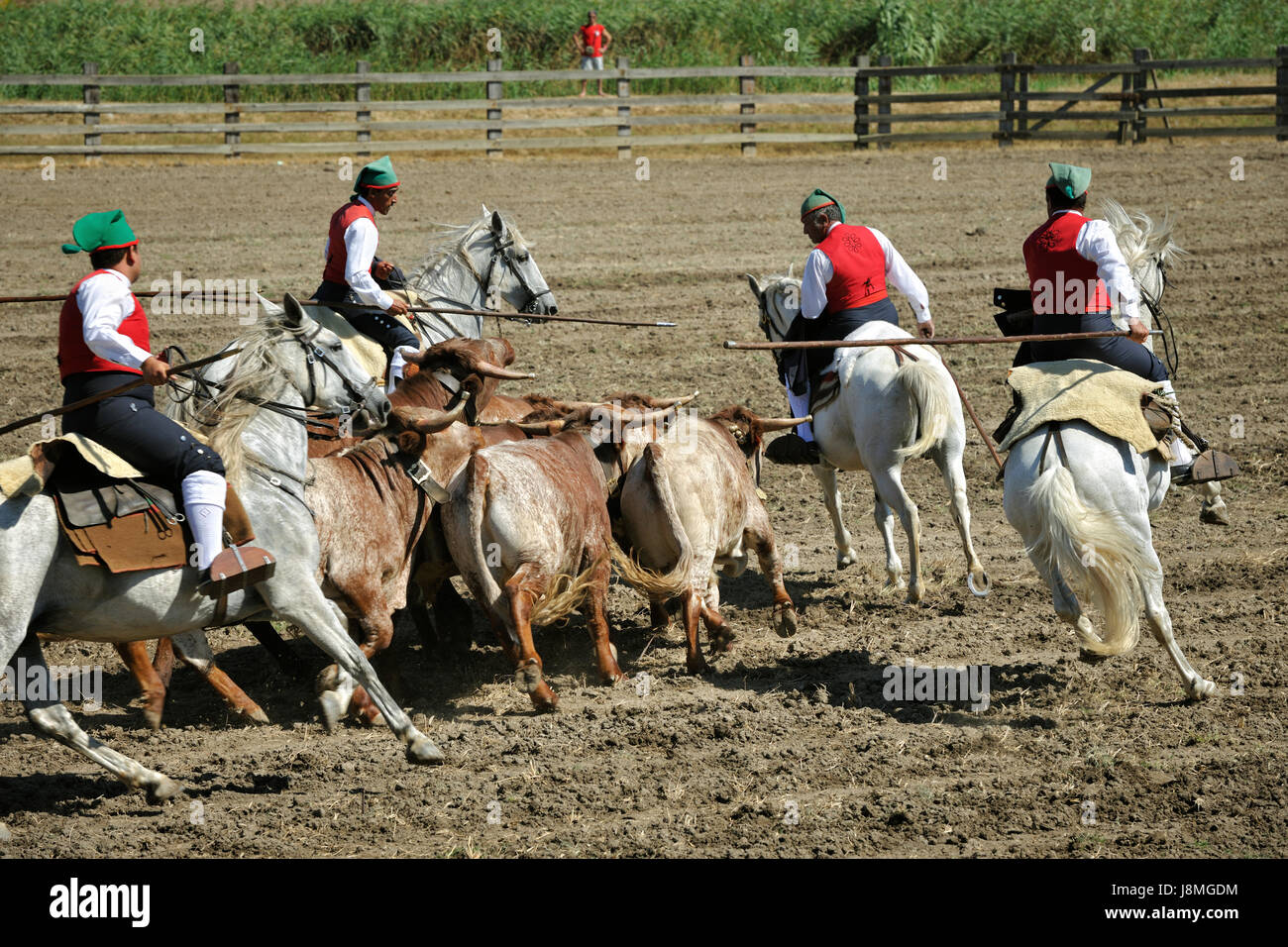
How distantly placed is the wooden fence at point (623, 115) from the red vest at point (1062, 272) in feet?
55.6

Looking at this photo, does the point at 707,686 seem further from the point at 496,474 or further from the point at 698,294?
the point at 698,294

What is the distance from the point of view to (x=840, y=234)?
843cm

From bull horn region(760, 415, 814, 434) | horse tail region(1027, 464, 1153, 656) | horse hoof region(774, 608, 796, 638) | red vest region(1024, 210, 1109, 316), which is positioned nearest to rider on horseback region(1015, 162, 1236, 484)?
red vest region(1024, 210, 1109, 316)

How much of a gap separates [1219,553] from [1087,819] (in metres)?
3.85

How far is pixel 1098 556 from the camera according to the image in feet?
20.1

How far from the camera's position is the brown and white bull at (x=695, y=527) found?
274 inches

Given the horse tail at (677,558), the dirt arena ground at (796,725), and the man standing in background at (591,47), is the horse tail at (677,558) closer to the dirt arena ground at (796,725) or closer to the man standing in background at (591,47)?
the dirt arena ground at (796,725)

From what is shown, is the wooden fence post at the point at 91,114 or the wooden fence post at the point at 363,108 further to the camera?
the wooden fence post at the point at 363,108

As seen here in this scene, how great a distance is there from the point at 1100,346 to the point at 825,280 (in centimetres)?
198

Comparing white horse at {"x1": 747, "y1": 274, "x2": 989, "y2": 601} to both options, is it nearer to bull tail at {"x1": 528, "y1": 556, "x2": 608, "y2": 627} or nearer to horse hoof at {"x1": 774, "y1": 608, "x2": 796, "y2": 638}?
horse hoof at {"x1": 774, "y1": 608, "x2": 796, "y2": 638}

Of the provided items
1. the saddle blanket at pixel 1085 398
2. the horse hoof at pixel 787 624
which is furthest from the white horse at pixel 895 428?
the horse hoof at pixel 787 624

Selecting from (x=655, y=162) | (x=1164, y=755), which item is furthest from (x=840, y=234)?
(x=655, y=162)

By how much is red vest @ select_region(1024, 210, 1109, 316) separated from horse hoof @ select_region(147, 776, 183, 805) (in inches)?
193

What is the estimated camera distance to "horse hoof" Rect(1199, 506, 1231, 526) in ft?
29.2
